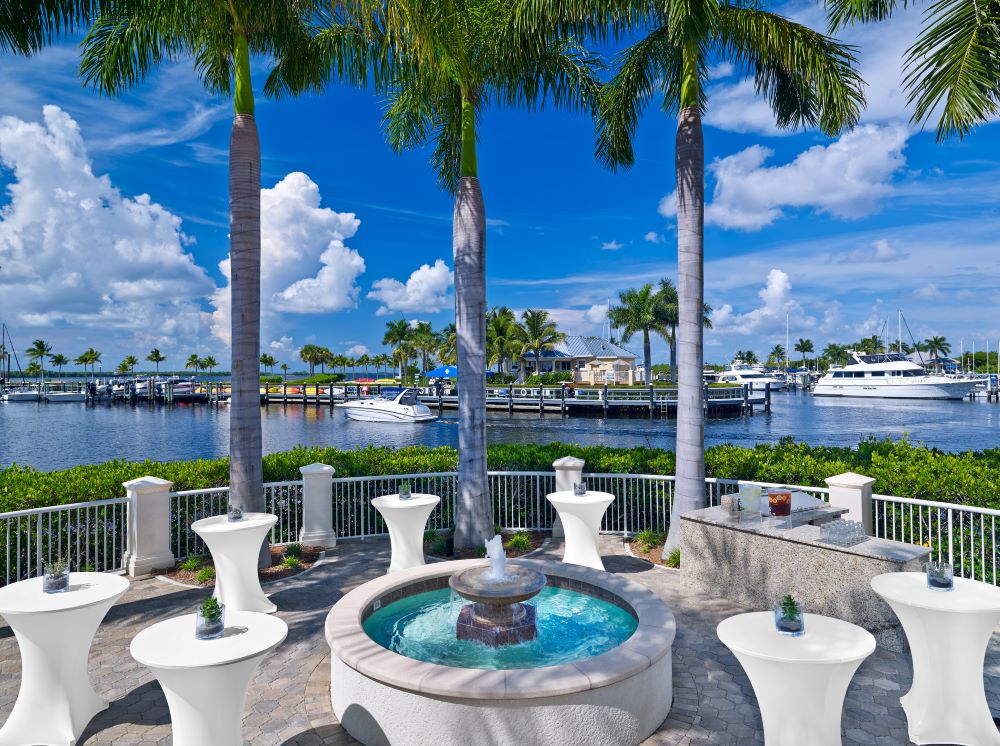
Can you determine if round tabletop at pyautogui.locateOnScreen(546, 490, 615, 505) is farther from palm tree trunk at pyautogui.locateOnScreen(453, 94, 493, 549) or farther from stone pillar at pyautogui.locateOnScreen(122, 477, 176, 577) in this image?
stone pillar at pyautogui.locateOnScreen(122, 477, 176, 577)

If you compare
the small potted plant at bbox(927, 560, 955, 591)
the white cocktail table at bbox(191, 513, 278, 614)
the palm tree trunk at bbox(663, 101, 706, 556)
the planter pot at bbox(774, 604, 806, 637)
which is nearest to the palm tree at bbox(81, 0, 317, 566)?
the white cocktail table at bbox(191, 513, 278, 614)

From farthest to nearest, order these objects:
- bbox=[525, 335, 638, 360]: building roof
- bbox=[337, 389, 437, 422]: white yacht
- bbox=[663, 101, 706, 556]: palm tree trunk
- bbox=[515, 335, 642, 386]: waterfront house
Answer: bbox=[525, 335, 638, 360]: building roof < bbox=[515, 335, 642, 386]: waterfront house < bbox=[337, 389, 437, 422]: white yacht < bbox=[663, 101, 706, 556]: palm tree trunk

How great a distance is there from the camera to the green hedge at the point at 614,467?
24.8ft

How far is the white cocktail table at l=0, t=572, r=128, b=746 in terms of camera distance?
164 inches

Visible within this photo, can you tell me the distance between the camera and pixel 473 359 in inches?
356

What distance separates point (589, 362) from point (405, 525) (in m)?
71.3

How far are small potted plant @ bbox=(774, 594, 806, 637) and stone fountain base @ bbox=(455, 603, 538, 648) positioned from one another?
2.27 meters

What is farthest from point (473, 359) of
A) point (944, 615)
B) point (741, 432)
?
point (741, 432)

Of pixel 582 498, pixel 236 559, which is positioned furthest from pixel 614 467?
pixel 236 559

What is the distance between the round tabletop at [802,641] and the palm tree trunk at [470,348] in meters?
5.33

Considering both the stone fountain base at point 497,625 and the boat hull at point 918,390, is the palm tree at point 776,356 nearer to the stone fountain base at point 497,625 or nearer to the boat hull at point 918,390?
the boat hull at point 918,390

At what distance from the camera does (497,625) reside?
5.32m

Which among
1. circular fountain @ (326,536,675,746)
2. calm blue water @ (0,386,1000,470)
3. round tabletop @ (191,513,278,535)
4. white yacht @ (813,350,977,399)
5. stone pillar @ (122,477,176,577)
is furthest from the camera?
white yacht @ (813,350,977,399)

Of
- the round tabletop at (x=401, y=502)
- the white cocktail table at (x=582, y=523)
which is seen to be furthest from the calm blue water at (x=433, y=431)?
the round tabletop at (x=401, y=502)
